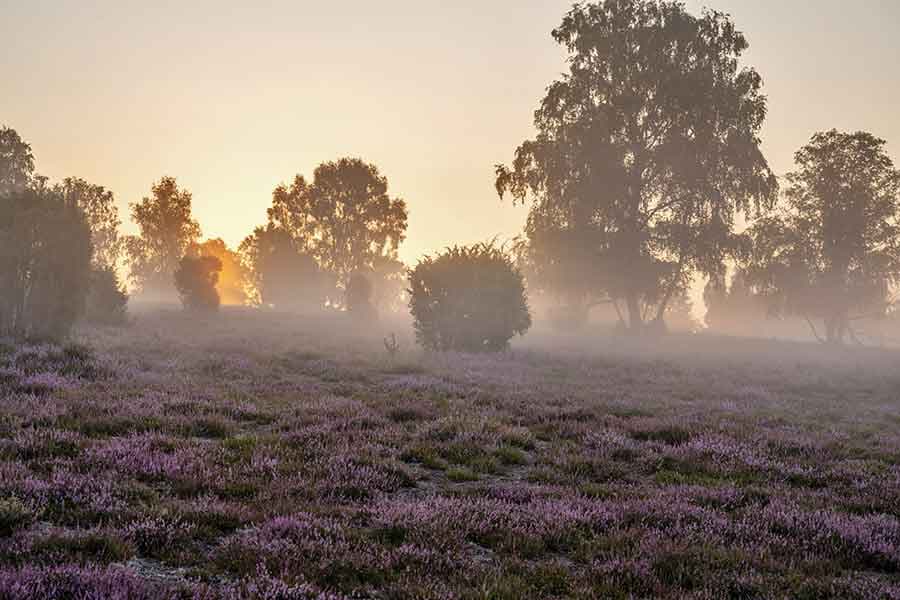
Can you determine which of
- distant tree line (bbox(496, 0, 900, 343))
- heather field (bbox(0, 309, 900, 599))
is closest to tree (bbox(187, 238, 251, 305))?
distant tree line (bbox(496, 0, 900, 343))

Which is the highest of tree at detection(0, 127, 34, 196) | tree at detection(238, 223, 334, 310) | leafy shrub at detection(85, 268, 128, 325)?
Result: tree at detection(0, 127, 34, 196)

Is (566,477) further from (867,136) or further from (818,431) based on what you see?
(867,136)

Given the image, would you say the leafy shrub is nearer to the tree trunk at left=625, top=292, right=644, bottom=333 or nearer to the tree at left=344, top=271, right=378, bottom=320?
the tree at left=344, top=271, right=378, bottom=320

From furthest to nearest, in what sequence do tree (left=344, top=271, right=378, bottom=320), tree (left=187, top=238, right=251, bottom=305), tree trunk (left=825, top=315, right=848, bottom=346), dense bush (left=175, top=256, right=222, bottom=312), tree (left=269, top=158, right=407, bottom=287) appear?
tree (left=187, top=238, right=251, bottom=305), tree (left=269, top=158, right=407, bottom=287), tree (left=344, top=271, right=378, bottom=320), tree trunk (left=825, top=315, right=848, bottom=346), dense bush (left=175, top=256, right=222, bottom=312)

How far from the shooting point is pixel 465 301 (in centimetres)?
3269

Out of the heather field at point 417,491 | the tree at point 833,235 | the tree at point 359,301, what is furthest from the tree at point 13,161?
the tree at point 833,235

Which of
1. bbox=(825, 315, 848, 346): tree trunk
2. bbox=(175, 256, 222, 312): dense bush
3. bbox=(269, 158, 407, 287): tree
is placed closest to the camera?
bbox=(175, 256, 222, 312): dense bush

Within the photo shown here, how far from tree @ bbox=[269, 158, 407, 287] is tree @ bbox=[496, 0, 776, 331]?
38.2 metres

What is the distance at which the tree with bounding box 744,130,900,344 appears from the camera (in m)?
50.7

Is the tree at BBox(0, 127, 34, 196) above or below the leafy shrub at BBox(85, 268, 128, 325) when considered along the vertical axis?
above

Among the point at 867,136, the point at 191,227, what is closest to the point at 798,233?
the point at 867,136

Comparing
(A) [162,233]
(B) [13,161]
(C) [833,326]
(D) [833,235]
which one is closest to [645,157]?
(D) [833,235]

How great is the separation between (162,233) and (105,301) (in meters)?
57.6

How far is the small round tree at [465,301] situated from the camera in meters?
32.7
